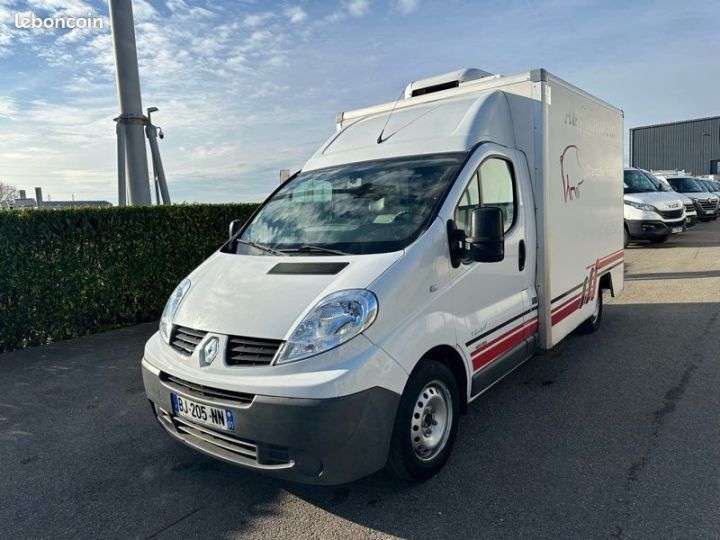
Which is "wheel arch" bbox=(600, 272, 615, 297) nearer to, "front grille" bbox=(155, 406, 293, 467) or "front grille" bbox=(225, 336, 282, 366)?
"front grille" bbox=(225, 336, 282, 366)

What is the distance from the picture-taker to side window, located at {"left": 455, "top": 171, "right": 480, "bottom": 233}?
3.47 metres

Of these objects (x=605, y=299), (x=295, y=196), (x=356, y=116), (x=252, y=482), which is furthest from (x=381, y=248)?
(x=605, y=299)

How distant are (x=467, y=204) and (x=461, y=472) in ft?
5.81

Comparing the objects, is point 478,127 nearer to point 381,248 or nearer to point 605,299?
point 381,248

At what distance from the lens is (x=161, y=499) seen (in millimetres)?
3131

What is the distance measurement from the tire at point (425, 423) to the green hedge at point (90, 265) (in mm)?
5507

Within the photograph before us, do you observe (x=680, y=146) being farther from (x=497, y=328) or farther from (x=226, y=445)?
(x=226, y=445)

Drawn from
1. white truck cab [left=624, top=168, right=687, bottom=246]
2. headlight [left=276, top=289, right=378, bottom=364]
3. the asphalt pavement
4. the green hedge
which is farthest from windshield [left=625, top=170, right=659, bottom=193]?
headlight [left=276, top=289, right=378, bottom=364]

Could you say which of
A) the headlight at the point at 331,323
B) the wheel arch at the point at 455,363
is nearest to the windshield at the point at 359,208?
the headlight at the point at 331,323

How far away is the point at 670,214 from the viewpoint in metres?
14.1

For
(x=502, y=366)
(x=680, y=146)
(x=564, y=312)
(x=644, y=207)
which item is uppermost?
(x=680, y=146)

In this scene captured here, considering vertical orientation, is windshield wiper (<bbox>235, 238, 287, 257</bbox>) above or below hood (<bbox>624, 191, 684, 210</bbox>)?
below

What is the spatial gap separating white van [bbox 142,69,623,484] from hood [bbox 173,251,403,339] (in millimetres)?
12

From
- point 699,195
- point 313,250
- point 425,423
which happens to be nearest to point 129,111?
point 313,250
